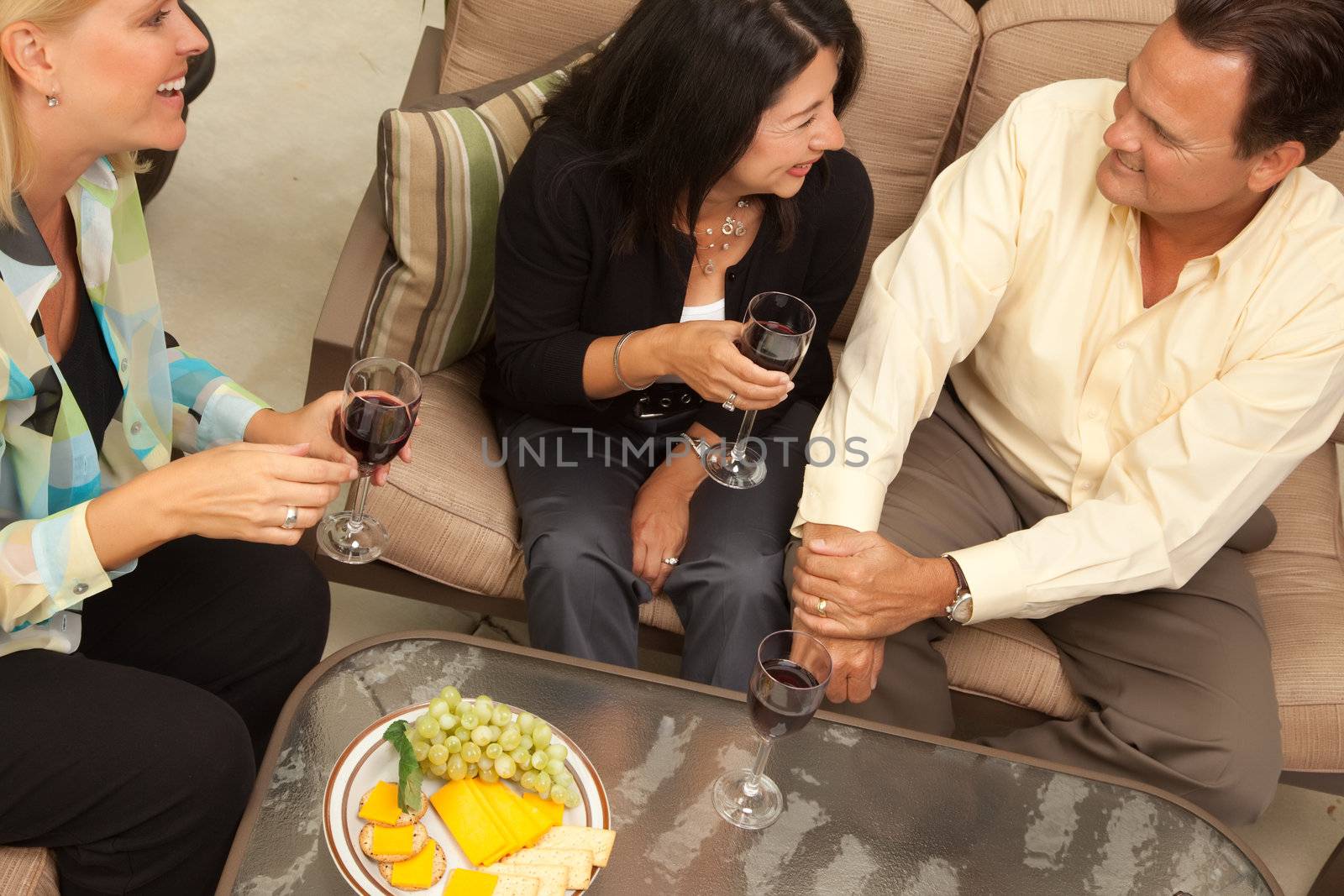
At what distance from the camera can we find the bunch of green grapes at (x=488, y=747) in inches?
56.0

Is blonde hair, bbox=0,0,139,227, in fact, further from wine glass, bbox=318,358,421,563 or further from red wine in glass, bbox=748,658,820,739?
red wine in glass, bbox=748,658,820,739

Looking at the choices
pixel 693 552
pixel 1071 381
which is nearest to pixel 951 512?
pixel 1071 381

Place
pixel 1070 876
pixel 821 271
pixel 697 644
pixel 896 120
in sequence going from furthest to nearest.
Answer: pixel 896 120 → pixel 821 271 → pixel 697 644 → pixel 1070 876

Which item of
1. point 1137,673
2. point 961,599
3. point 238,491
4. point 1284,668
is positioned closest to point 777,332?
point 961,599

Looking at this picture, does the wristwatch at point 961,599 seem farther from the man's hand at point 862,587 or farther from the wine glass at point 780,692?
the wine glass at point 780,692

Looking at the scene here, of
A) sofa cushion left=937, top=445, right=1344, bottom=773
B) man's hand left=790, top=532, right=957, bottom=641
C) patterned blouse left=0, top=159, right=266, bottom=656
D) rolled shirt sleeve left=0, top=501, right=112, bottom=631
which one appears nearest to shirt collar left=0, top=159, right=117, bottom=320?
patterned blouse left=0, top=159, right=266, bottom=656

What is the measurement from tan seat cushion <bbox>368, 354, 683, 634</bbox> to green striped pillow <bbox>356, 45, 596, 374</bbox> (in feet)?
0.44

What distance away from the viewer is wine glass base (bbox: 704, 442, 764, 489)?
2.05 m

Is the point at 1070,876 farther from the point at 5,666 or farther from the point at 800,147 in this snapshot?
the point at 5,666

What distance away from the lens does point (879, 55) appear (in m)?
2.26

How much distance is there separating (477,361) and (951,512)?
0.86 m

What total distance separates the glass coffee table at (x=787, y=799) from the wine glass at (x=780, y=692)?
0.8 inches

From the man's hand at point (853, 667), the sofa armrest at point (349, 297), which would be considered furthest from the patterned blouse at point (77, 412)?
the man's hand at point (853, 667)

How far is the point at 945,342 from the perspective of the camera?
2076 mm
